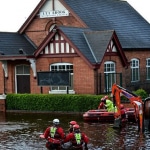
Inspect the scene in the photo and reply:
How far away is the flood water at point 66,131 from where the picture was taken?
19062 millimetres

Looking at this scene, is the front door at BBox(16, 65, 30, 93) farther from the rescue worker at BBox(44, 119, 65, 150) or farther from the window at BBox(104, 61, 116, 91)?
the rescue worker at BBox(44, 119, 65, 150)

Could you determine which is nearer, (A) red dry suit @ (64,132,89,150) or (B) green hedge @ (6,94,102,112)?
(A) red dry suit @ (64,132,89,150)

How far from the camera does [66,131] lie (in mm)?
22750

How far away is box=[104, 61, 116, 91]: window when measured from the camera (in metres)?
32.2

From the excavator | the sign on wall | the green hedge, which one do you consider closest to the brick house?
the sign on wall

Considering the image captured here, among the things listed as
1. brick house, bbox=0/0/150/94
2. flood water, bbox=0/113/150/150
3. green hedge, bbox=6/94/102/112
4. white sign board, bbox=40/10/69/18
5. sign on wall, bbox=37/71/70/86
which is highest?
white sign board, bbox=40/10/69/18

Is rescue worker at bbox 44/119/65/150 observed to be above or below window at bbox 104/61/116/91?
below

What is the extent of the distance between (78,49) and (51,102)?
4103 mm

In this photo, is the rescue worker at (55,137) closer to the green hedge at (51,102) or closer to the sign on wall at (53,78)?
the green hedge at (51,102)

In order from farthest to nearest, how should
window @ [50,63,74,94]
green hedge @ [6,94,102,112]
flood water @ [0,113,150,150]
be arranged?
window @ [50,63,74,94] < green hedge @ [6,94,102,112] < flood water @ [0,113,150,150]

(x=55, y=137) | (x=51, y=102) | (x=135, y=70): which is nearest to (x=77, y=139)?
(x=55, y=137)

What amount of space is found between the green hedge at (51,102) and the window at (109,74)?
326cm

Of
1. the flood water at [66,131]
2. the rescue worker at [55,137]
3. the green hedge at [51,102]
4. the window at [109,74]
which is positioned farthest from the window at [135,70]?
the rescue worker at [55,137]

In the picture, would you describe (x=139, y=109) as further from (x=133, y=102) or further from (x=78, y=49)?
(x=78, y=49)
